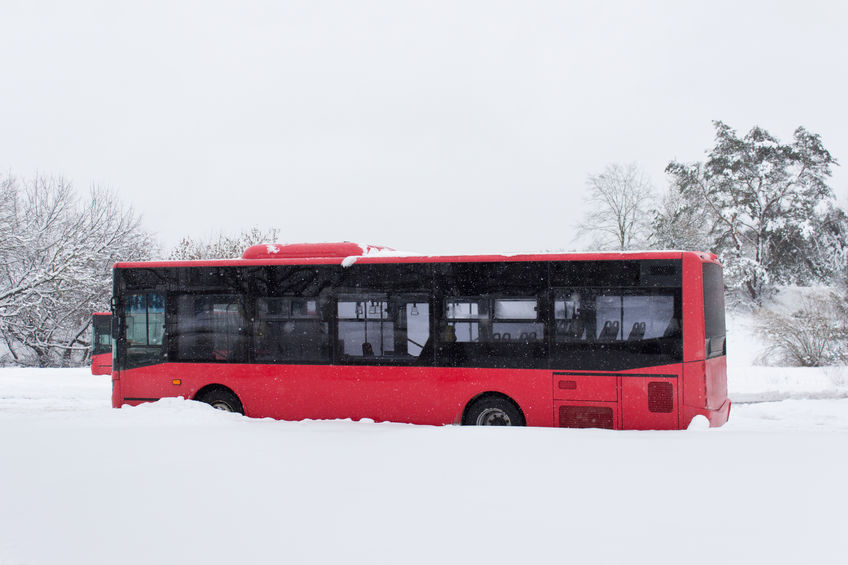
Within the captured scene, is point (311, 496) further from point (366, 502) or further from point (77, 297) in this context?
point (77, 297)

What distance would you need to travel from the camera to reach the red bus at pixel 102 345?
19875 millimetres

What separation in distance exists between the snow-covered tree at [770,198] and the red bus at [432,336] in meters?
32.3

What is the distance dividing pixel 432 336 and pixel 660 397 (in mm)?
3137

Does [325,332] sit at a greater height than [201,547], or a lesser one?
greater

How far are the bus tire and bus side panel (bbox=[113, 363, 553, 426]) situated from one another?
0.13m

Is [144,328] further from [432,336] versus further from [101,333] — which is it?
[101,333]

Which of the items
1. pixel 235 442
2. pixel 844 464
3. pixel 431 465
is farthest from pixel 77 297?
pixel 844 464

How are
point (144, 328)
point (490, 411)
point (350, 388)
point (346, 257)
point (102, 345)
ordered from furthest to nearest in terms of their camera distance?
point (102, 345)
point (144, 328)
point (346, 257)
point (350, 388)
point (490, 411)

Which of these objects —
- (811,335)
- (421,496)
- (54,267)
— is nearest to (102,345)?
(54,267)

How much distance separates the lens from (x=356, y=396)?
9562 mm

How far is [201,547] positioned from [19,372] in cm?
1984

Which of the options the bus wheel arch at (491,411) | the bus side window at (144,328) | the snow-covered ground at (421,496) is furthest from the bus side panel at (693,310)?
the bus side window at (144,328)

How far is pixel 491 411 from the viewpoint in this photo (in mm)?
9133

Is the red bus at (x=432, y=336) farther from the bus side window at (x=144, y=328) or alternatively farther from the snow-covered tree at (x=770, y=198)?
the snow-covered tree at (x=770, y=198)
